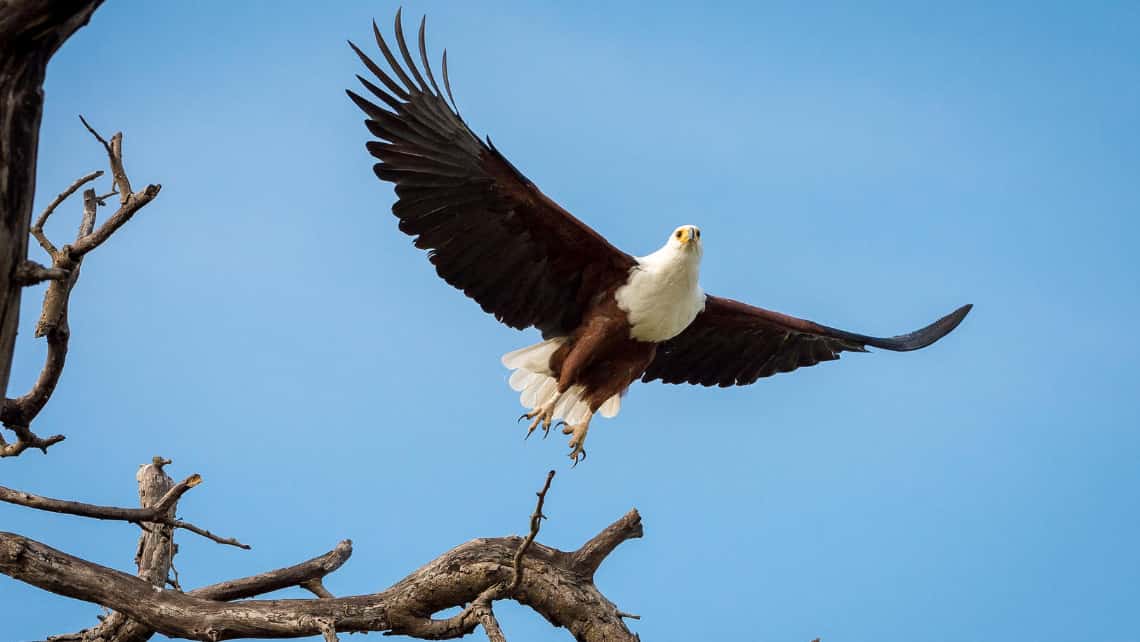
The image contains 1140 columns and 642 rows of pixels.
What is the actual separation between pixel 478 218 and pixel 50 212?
2083 millimetres

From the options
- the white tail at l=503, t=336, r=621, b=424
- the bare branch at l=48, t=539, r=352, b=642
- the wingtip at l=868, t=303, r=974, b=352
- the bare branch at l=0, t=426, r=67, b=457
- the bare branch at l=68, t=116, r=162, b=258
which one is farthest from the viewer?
the wingtip at l=868, t=303, r=974, b=352

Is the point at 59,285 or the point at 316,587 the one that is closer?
the point at 59,285

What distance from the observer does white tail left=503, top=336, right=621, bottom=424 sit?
6.34m

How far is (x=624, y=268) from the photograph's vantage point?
20.1ft

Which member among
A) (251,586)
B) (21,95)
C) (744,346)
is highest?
(744,346)

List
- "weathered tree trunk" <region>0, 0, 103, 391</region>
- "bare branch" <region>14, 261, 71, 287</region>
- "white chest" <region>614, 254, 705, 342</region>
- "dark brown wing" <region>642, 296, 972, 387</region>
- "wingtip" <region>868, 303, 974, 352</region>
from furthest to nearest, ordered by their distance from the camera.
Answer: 1. "wingtip" <region>868, 303, 974, 352</region>
2. "dark brown wing" <region>642, 296, 972, 387</region>
3. "white chest" <region>614, 254, 705, 342</region>
4. "bare branch" <region>14, 261, 71, 287</region>
5. "weathered tree trunk" <region>0, 0, 103, 391</region>

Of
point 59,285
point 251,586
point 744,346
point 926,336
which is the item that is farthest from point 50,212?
point 926,336

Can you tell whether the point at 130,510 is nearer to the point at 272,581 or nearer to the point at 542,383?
the point at 272,581

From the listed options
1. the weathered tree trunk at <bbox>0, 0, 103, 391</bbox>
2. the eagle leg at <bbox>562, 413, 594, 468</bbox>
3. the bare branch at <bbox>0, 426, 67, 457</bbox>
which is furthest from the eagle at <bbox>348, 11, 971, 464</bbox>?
the weathered tree trunk at <bbox>0, 0, 103, 391</bbox>

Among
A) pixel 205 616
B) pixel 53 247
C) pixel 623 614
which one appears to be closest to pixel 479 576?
pixel 623 614

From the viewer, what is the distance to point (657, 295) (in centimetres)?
605

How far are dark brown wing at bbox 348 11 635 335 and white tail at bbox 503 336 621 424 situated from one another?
11 cm

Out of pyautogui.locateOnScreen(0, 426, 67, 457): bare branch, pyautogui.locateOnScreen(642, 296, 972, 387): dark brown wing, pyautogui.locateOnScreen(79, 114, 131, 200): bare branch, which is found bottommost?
pyautogui.locateOnScreen(0, 426, 67, 457): bare branch

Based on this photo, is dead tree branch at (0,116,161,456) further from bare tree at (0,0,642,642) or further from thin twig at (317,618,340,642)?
thin twig at (317,618,340,642)
